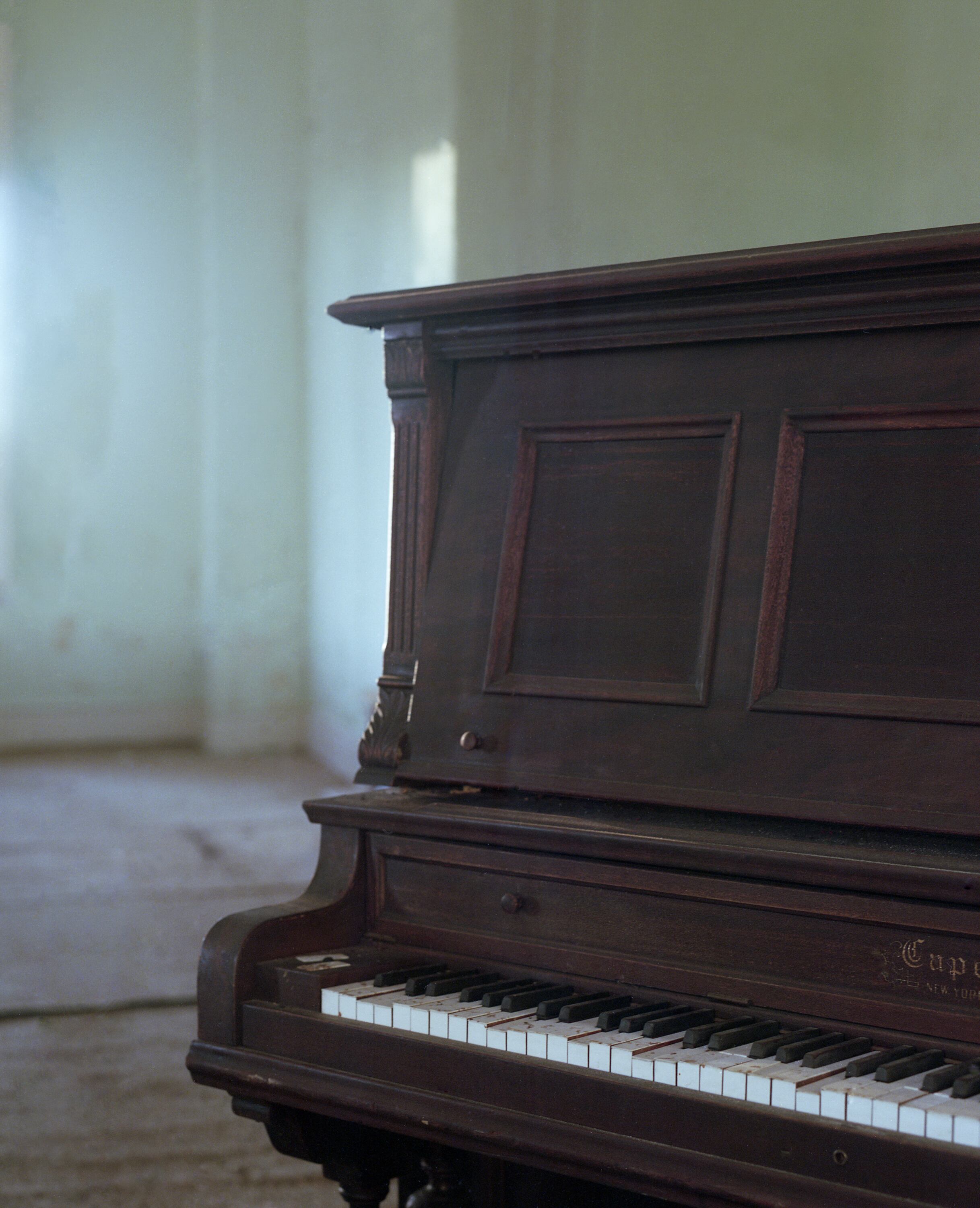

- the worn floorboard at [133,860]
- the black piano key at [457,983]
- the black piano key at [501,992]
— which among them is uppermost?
the black piano key at [501,992]

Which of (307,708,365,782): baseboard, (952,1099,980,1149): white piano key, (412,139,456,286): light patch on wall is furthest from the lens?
(307,708,365,782): baseboard

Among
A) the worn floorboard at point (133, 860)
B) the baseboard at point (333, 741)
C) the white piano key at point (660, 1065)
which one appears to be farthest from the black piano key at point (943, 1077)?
the baseboard at point (333, 741)

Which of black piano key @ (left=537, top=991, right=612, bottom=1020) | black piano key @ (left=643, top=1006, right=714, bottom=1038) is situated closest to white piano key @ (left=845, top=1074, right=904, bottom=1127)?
black piano key @ (left=643, top=1006, right=714, bottom=1038)

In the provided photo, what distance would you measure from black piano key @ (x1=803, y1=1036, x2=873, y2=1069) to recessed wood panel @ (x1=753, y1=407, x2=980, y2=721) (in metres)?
0.32

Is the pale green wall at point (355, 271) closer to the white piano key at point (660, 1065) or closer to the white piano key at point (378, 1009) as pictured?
the white piano key at point (378, 1009)

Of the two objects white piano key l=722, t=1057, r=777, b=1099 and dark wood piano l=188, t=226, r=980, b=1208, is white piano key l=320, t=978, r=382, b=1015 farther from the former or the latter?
white piano key l=722, t=1057, r=777, b=1099

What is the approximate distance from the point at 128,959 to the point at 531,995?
292 centimetres

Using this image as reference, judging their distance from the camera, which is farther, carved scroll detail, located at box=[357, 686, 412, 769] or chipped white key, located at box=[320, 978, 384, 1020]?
carved scroll detail, located at box=[357, 686, 412, 769]

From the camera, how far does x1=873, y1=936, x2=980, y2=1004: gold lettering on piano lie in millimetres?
1216

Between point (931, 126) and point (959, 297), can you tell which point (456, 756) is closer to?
point (959, 297)

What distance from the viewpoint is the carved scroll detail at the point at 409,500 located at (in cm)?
179

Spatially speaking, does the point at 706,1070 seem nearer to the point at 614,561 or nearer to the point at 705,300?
the point at 614,561

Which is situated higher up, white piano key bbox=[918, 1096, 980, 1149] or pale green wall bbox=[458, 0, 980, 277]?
pale green wall bbox=[458, 0, 980, 277]

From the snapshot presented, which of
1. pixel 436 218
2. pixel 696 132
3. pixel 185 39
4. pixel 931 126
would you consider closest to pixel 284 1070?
pixel 931 126
